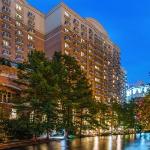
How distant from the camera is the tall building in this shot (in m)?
134

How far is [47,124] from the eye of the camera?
52469mm

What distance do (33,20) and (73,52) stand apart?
21357mm

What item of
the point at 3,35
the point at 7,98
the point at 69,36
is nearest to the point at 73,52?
the point at 69,36

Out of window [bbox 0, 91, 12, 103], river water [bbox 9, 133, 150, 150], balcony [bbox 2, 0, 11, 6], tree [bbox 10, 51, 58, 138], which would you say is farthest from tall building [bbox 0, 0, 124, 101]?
river water [bbox 9, 133, 150, 150]

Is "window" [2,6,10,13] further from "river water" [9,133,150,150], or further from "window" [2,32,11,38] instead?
"river water" [9,133,150,150]

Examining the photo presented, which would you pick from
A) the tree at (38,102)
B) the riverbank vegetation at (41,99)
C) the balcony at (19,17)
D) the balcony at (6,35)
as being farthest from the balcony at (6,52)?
the tree at (38,102)

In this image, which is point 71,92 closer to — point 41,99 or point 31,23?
point 41,99

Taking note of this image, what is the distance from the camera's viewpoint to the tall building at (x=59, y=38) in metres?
134

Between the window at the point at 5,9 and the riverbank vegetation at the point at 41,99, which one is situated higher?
the window at the point at 5,9

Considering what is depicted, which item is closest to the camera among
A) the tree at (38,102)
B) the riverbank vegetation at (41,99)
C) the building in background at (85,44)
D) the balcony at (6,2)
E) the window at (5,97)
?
the riverbank vegetation at (41,99)

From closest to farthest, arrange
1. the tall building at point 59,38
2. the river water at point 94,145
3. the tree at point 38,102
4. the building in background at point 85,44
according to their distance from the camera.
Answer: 1. the river water at point 94,145
2. the tree at point 38,102
3. the tall building at point 59,38
4. the building in background at point 85,44

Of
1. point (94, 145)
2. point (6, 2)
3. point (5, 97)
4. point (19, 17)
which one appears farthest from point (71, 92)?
point (19, 17)

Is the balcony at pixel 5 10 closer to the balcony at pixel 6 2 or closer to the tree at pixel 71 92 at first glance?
the balcony at pixel 6 2

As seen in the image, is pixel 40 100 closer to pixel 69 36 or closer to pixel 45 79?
pixel 45 79
